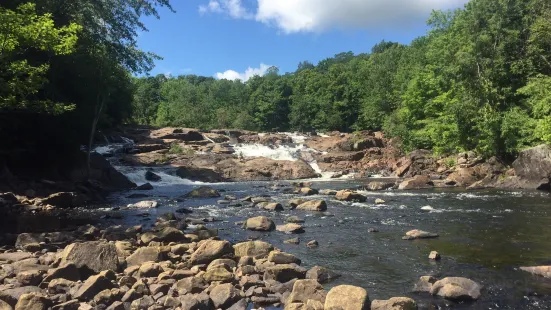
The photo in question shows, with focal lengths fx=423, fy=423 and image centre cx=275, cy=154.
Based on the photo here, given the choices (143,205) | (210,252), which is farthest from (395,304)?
(143,205)

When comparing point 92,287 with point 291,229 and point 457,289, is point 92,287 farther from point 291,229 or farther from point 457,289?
point 291,229

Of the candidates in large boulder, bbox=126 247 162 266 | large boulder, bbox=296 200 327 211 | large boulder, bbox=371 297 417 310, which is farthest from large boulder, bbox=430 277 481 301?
large boulder, bbox=296 200 327 211

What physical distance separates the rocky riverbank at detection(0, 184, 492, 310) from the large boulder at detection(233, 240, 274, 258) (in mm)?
26

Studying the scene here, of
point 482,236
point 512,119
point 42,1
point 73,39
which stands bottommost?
point 482,236

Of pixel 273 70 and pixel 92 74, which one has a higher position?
pixel 273 70

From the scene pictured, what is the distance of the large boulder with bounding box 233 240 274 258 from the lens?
10.9m

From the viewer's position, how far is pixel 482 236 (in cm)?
1341

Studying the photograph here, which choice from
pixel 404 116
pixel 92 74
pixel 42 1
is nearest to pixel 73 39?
pixel 42 1

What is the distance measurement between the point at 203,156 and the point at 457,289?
35337mm

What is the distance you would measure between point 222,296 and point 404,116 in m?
41.3

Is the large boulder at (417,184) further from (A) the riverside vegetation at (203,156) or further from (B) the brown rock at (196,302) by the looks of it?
(B) the brown rock at (196,302)

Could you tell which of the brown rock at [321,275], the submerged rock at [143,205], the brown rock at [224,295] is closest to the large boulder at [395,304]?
the brown rock at [321,275]

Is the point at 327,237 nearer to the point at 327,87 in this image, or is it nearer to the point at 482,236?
the point at 482,236

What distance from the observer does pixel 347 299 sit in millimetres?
7301
